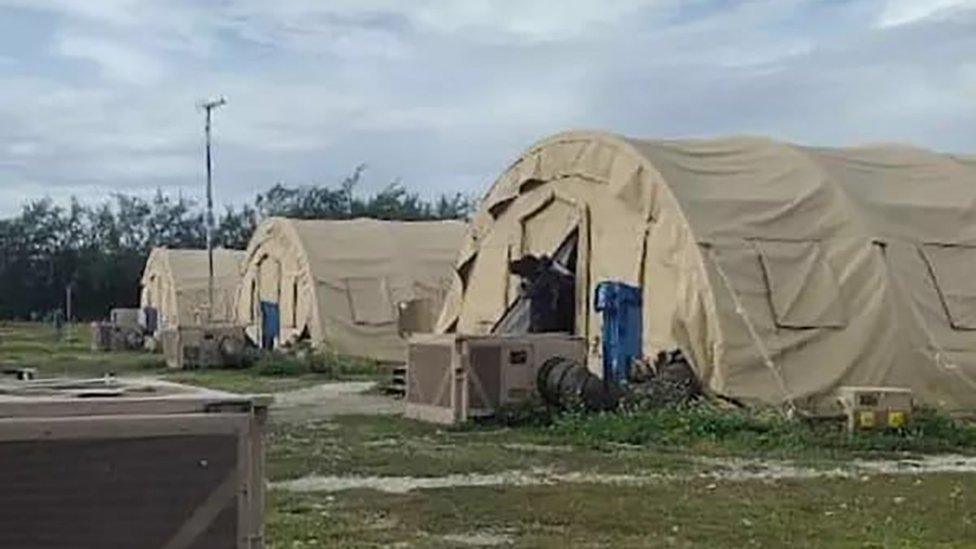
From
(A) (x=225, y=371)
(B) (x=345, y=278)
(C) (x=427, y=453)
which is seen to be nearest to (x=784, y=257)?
(C) (x=427, y=453)

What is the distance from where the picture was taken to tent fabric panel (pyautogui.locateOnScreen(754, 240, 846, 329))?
1848cm

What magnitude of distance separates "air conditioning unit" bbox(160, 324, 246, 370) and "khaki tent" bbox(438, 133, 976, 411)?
12216 millimetres

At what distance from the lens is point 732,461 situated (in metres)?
14.0

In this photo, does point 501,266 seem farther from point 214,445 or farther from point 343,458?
point 214,445

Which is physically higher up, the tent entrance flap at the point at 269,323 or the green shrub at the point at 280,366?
the tent entrance flap at the point at 269,323

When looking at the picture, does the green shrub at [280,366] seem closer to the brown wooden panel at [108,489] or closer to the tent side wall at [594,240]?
the tent side wall at [594,240]

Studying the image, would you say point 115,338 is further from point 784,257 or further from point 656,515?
point 656,515

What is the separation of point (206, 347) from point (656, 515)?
23.9m

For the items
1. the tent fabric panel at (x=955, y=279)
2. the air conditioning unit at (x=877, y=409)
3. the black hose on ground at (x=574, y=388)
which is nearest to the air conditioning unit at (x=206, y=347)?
the black hose on ground at (x=574, y=388)

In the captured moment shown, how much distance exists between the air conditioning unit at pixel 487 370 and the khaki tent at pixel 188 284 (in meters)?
29.2

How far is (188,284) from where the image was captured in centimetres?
5012

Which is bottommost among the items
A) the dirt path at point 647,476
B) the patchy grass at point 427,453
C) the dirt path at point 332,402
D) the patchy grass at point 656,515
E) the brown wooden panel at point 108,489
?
the patchy grass at point 656,515

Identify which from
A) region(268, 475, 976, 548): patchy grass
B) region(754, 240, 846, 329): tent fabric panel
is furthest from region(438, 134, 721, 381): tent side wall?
region(268, 475, 976, 548): patchy grass

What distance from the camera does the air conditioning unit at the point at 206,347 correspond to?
33062 millimetres
